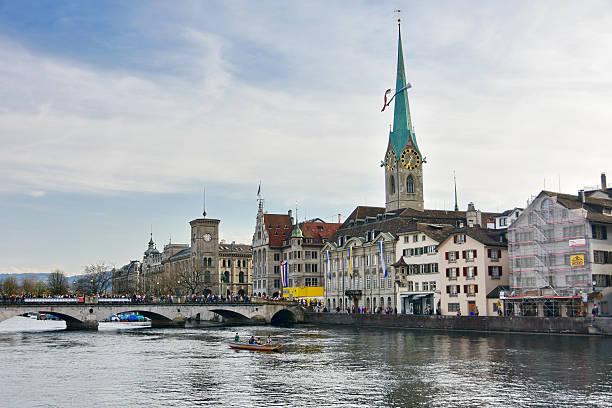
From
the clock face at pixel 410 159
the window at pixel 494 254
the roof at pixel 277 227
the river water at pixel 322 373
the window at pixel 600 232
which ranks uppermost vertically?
the clock face at pixel 410 159

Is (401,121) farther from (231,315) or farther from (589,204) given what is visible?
(589,204)

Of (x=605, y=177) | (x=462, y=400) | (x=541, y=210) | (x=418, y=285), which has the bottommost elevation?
(x=462, y=400)

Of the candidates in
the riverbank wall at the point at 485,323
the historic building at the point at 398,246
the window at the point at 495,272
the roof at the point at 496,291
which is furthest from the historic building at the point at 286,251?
the roof at the point at 496,291

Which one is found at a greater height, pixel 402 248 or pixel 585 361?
→ pixel 402 248

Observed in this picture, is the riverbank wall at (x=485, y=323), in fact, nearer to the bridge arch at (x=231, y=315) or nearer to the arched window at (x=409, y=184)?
the bridge arch at (x=231, y=315)

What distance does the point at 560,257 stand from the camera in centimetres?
8938

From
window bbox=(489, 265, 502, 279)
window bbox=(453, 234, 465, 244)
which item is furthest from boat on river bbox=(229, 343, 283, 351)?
window bbox=(453, 234, 465, 244)

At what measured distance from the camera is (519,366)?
5581cm

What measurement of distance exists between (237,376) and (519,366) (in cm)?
2219

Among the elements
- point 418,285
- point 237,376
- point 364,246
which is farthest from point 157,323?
point 237,376

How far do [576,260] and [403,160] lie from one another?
94.4 meters

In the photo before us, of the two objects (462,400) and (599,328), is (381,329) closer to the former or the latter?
(599,328)

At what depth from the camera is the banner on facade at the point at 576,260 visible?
85.6 meters

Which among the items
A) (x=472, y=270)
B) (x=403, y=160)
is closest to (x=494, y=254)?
(x=472, y=270)
